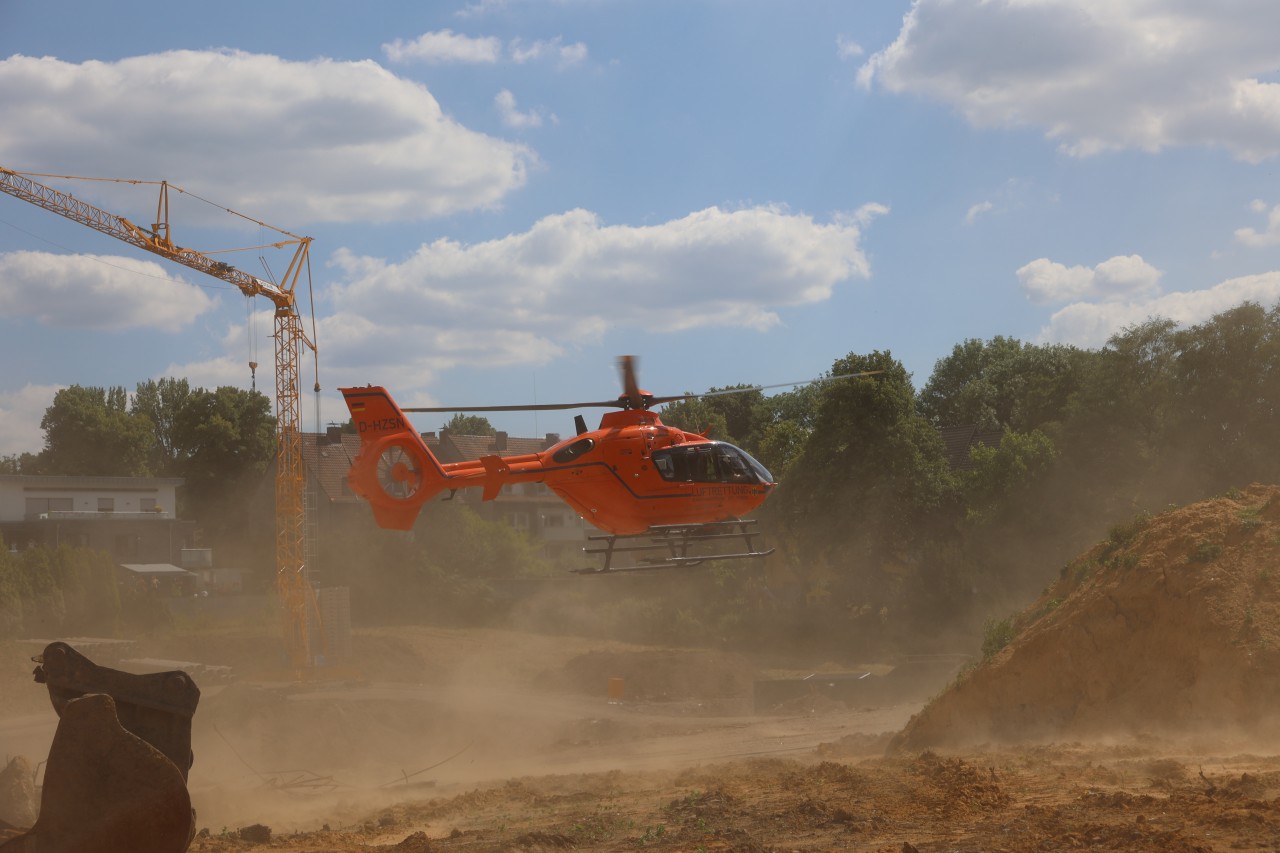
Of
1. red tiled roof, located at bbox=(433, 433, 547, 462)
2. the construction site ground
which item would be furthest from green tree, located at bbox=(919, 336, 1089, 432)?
the construction site ground

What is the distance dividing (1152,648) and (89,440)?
258 ft

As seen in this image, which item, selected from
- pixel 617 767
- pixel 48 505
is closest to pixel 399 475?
pixel 617 767

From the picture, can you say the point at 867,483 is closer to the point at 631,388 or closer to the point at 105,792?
the point at 631,388

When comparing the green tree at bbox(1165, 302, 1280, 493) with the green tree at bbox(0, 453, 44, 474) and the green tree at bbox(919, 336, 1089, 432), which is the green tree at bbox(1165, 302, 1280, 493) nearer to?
the green tree at bbox(919, 336, 1089, 432)

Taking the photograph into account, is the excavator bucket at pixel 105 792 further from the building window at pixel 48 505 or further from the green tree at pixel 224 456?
the green tree at pixel 224 456

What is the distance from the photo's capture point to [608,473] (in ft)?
59.8

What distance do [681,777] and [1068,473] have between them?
25570 mm

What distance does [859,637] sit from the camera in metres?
44.5

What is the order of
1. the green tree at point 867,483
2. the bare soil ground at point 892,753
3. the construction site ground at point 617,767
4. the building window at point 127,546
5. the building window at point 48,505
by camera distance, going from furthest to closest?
the building window at point 127,546 → the building window at point 48,505 → the green tree at point 867,483 → the bare soil ground at point 892,753 → the construction site ground at point 617,767

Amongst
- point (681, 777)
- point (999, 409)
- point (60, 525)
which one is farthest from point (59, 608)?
point (999, 409)

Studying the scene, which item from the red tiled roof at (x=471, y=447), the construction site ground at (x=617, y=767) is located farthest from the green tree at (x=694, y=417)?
the construction site ground at (x=617, y=767)

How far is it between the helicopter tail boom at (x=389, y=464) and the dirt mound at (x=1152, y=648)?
Answer: 35.9 feet

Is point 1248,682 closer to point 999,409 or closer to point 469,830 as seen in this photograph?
point 469,830

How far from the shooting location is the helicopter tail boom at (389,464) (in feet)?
58.0
